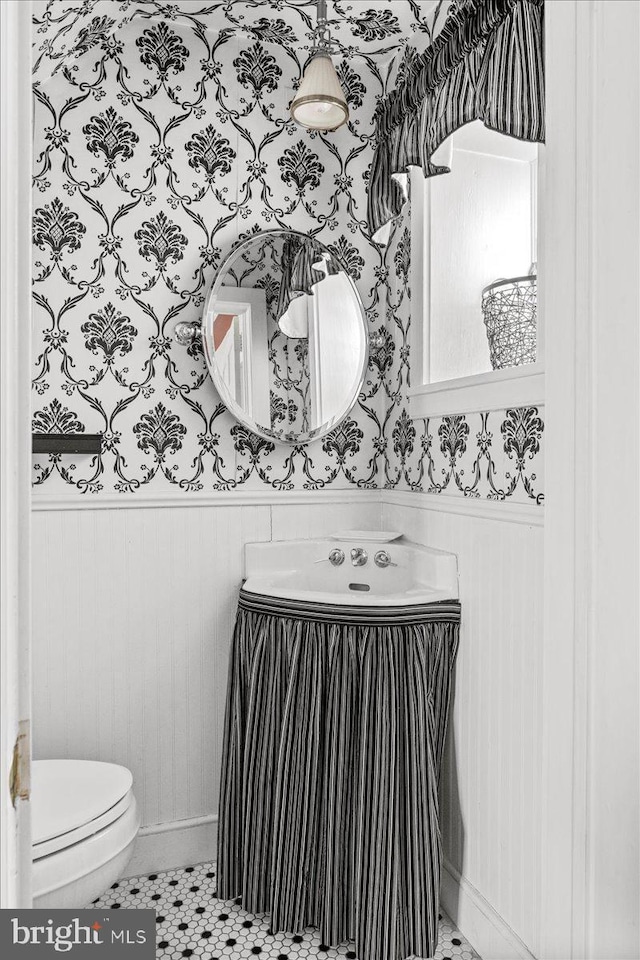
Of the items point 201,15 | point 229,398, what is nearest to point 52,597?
point 229,398

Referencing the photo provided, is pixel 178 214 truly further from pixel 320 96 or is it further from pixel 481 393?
pixel 481 393

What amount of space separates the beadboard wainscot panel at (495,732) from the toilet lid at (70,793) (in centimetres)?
86

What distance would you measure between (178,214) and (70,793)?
1.62 metres

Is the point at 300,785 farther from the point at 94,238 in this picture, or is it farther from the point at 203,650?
the point at 94,238

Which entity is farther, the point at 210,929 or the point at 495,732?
the point at 210,929

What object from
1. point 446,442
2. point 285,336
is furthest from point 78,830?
Result: point 285,336

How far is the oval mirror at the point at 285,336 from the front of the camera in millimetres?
2139

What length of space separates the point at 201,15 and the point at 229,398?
3.65 ft

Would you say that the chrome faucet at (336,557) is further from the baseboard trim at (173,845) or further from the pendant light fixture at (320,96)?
the pendant light fixture at (320,96)

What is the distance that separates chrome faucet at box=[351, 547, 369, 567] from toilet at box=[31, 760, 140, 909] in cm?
88

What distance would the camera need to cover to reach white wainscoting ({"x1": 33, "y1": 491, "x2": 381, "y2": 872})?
2.04 metres

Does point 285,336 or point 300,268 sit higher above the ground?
point 300,268

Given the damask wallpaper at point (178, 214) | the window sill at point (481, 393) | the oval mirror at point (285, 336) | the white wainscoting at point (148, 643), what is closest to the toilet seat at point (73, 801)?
the white wainscoting at point (148, 643)

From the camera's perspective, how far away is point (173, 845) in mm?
2137
